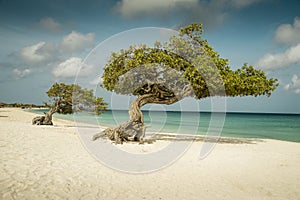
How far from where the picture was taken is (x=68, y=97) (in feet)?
74.3

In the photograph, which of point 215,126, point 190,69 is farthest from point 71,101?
point 215,126

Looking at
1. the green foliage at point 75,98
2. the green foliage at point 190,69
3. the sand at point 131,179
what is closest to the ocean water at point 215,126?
the green foliage at point 75,98

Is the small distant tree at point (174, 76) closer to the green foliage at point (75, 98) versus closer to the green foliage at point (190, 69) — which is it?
the green foliage at point (190, 69)

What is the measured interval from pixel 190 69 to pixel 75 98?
533 inches

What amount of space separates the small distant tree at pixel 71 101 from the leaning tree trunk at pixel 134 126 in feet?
23.6

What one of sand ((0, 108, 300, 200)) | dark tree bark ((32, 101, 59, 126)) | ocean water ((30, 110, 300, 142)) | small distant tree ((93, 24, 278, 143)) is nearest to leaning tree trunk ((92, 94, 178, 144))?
small distant tree ((93, 24, 278, 143))

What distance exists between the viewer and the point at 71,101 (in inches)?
898

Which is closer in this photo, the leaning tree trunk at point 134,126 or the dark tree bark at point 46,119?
the leaning tree trunk at point 134,126

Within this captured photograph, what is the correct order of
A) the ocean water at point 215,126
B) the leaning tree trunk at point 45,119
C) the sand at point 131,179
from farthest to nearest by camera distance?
the ocean water at point 215,126
the leaning tree trunk at point 45,119
the sand at point 131,179

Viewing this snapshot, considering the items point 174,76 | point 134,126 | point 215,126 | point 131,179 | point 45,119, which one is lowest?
point 215,126

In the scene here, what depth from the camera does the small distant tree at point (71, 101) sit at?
2183 centimetres

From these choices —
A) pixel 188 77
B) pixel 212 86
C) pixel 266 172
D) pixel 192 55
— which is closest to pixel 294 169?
pixel 266 172

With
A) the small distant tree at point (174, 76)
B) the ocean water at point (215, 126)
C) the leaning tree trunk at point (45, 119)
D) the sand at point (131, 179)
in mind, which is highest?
the small distant tree at point (174, 76)

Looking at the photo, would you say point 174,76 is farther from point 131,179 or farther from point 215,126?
point 215,126
